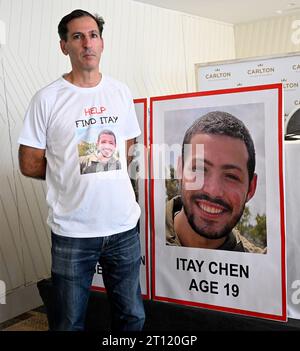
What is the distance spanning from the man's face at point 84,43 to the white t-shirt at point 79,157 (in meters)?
0.08

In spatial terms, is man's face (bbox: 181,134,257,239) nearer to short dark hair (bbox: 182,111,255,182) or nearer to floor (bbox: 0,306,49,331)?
short dark hair (bbox: 182,111,255,182)

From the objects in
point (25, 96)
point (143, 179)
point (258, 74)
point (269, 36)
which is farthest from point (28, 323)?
point (269, 36)

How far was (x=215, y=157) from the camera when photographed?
194 cm

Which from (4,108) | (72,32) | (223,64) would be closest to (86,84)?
(72,32)

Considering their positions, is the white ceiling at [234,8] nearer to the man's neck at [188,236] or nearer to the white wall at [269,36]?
the white wall at [269,36]

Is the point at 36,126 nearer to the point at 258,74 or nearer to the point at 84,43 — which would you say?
the point at 84,43

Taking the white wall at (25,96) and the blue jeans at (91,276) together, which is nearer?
the blue jeans at (91,276)

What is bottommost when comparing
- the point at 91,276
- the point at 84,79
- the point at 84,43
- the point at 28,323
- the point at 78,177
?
the point at 28,323

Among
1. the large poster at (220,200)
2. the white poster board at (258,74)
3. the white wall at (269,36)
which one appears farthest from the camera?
the white wall at (269,36)

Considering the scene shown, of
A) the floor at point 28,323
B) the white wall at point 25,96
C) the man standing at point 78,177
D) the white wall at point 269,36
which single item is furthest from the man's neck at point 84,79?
the white wall at point 269,36

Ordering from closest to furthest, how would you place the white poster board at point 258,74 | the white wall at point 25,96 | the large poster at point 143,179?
the large poster at point 143,179 < the white wall at point 25,96 < the white poster board at point 258,74

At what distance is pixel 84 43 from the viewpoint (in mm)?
1563

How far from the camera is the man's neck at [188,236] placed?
200cm

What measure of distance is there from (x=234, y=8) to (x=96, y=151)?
14.7 ft
